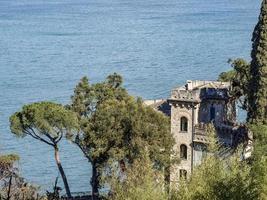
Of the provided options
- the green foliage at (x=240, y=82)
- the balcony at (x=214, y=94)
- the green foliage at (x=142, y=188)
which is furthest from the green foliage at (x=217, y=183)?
the balcony at (x=214, y=94)

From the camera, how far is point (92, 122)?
3566cm

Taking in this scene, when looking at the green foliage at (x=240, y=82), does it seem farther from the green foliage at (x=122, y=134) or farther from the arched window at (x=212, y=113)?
the green foliage at (x=122, y=134)

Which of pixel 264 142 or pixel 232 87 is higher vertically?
pixel 232 87

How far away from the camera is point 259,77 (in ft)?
108

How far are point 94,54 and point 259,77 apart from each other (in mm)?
63957

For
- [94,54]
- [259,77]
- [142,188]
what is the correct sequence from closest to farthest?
1. [142,188]
2. [259,77]
3. [94,54]

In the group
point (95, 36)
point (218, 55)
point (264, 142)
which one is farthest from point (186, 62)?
point (264, 142)

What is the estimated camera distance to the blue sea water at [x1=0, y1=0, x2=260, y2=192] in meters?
55.4

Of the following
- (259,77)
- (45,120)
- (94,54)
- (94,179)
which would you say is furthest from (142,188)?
(94,54)

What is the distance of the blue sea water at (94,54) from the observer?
5544 cm

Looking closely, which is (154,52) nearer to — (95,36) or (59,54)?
(59,54)

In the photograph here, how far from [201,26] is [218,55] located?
39.7m

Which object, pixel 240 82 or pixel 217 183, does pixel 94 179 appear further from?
pixel 217 183

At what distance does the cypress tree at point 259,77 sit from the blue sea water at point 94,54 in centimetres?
1818
